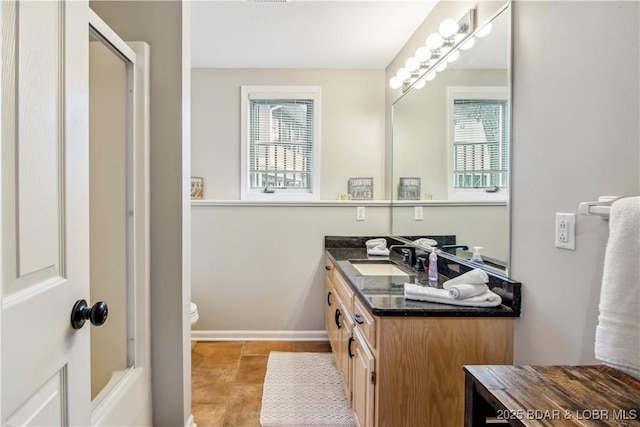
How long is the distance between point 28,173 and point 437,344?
1.35 meters

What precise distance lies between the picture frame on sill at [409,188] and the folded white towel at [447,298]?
114 centimetres

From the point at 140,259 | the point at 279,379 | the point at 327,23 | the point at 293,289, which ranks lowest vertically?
the point at 279,379

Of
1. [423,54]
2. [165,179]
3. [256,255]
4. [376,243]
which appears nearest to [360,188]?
[376,243]

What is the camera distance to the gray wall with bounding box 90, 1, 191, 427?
154 cm

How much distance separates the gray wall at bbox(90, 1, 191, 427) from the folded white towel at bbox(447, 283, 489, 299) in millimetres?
1194

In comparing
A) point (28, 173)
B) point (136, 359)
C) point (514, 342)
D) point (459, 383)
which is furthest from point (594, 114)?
point (136, 359)

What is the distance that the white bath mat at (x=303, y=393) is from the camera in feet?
6.28

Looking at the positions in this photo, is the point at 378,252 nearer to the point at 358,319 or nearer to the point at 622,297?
the point at 358,319

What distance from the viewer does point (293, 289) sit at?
3.01 m

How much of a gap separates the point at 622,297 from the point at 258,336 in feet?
8.80

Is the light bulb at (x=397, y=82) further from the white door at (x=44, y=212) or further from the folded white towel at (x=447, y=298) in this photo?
the white door at (x=44, y=212)

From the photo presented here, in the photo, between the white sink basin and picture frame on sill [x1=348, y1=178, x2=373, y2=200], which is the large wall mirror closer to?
the white sink basin

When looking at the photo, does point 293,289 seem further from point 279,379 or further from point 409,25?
point 409,25

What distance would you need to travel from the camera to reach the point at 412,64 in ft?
7.82
